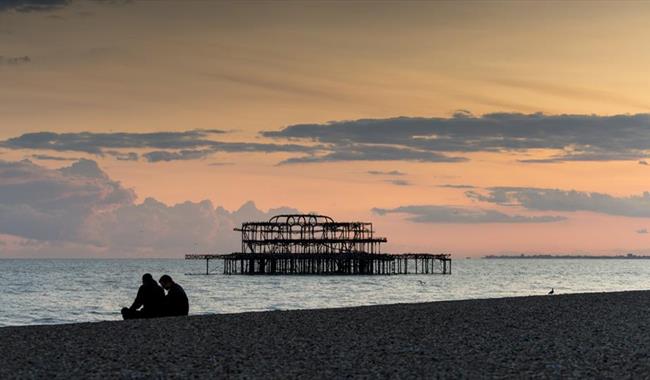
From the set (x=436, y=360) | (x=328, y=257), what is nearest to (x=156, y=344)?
(x=436, y=360)

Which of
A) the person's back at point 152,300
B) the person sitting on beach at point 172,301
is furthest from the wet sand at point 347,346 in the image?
the person's back at point 152,300

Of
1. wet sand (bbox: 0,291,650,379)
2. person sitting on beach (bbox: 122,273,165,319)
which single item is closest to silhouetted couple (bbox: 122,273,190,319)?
person sitting on beach (bbox: 122,273,165,319)

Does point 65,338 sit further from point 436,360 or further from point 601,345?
point 601,345

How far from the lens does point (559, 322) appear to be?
64.6 feet

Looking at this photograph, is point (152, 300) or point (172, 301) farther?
point (172, 301)

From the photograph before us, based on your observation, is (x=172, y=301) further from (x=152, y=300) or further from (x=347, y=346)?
(x=347, y=346)

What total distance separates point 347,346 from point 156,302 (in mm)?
8525

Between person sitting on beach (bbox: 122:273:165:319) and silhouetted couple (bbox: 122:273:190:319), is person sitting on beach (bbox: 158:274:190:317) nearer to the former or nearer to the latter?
silhouetted couple (bbox: 122:273:190:319)

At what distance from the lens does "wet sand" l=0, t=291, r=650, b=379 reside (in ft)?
42.3

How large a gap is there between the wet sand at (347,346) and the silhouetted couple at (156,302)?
53.3 inches

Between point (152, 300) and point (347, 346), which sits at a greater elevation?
point (152, 300)

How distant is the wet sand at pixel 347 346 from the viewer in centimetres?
1291

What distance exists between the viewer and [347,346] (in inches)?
615

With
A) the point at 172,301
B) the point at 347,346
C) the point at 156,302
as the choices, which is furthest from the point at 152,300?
the point at 347,346
